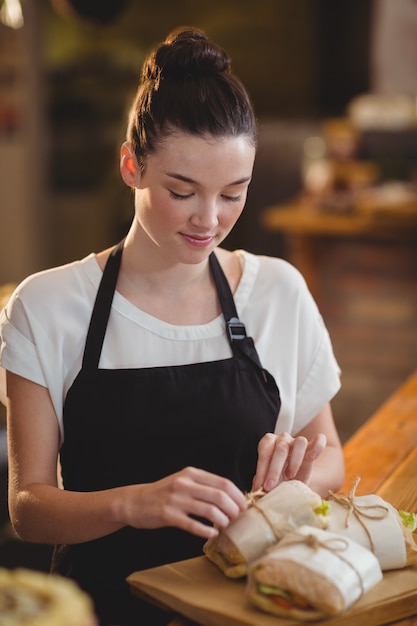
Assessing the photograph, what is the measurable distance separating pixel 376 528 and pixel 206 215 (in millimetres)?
579

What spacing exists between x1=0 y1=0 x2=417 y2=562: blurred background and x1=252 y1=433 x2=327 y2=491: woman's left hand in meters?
1.53

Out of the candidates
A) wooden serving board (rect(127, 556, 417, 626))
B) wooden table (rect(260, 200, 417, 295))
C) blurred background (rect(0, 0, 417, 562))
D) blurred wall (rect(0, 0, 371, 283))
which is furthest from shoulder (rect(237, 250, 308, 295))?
blurred wall (rect(0, 0, 371, 283))

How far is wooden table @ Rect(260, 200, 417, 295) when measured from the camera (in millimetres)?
4996

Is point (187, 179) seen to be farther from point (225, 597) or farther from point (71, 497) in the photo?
point (225, 597)

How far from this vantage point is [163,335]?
6.07 feet

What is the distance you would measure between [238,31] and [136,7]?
952mm

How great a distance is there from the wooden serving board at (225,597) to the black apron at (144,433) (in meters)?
0.36

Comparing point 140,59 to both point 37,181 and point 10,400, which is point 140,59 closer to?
point 37,181

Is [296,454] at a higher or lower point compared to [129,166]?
lower

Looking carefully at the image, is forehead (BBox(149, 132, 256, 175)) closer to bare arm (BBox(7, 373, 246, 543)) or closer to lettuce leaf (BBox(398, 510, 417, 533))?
bare arm (BBox(7, 373, 246, 543))

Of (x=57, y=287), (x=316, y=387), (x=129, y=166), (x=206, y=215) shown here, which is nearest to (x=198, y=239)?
(x=206, y=215)

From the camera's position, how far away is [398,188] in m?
5.36

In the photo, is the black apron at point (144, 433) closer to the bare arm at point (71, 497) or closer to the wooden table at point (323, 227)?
the bare arm at point (71, 497)

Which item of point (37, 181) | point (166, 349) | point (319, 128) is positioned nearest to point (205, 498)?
point (166, 349)
